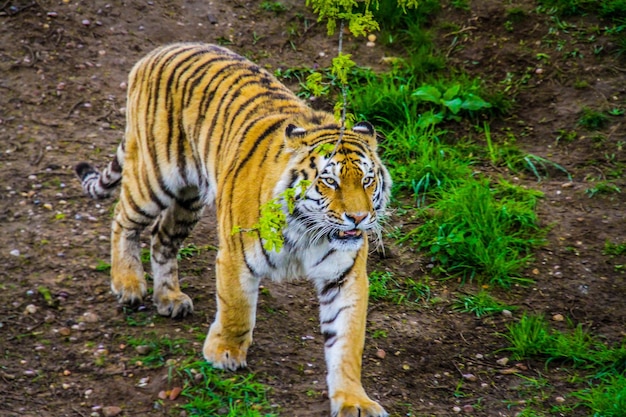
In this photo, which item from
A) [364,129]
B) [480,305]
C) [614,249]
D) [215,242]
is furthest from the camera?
[215,242]

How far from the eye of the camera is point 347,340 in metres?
4.13

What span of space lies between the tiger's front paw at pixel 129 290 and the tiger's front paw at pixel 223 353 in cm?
79

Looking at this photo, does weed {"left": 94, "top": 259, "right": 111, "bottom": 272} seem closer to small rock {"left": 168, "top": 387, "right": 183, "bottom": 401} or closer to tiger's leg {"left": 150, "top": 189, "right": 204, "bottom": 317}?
tiger's leg {"left": 150, "top": 189, "right": 204, "bottom": 317}

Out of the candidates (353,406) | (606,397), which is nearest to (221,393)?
(353,406)

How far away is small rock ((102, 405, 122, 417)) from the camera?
4.20 metres

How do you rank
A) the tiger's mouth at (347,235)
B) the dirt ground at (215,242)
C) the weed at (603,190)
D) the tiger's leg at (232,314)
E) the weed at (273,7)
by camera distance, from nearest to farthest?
the tiger's mouth at (347,235) < the tiger's leg at (232,314) < the dirt ground at (215,242) < the weed at (603,190) < the weed at (273,7)

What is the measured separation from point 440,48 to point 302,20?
4.38 ft

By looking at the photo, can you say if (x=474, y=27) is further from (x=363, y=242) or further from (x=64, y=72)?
(x=363, y=242)

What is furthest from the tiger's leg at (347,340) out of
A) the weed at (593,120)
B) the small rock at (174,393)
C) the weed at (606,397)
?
the weed at (593,120)

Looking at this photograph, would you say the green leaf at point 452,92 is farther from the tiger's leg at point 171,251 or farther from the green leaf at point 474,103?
the tiger's leg at point 171,251

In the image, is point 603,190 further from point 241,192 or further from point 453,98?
point 241,192

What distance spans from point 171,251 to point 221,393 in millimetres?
1125

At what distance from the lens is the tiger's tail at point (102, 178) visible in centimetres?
552

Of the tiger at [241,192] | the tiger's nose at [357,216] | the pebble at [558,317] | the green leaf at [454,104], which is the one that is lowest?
the pebble at [558,317]
